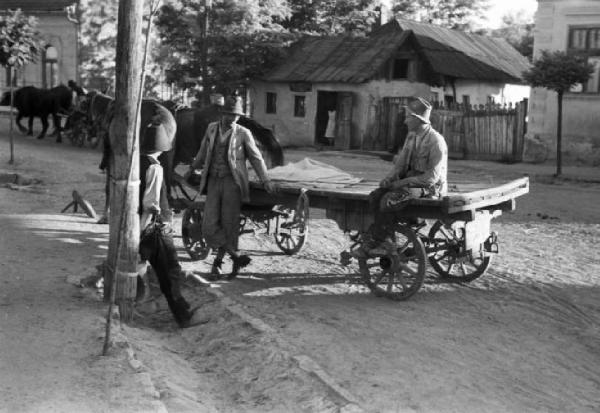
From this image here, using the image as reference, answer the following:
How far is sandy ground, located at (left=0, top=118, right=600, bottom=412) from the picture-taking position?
512 centimetres

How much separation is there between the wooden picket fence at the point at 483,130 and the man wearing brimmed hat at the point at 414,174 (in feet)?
52.7

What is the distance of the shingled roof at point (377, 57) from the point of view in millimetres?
28438

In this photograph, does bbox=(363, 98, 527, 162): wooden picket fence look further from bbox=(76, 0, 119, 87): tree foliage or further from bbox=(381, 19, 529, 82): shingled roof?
bbox=(76, 0, 119, 87): tree foliage

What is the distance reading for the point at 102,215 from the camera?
458 inches

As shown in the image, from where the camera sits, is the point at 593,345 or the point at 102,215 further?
the point at 102,215

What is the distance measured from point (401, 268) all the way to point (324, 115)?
22954mm

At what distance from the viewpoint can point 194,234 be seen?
914 centimetres

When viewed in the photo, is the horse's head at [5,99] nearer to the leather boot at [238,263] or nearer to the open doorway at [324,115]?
the open doorway at [324,115]

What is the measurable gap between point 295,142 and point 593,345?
79.5 feet

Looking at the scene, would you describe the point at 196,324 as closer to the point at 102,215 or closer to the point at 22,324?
the point at 22,324

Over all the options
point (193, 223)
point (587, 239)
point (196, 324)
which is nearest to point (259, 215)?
point (193, 223)

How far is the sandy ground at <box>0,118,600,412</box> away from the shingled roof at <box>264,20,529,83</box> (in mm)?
18714

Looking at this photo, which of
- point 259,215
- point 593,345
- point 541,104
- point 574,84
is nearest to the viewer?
point 593,345

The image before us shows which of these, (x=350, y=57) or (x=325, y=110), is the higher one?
(x=350, y=57)
